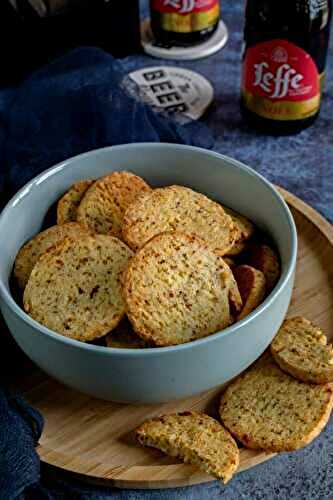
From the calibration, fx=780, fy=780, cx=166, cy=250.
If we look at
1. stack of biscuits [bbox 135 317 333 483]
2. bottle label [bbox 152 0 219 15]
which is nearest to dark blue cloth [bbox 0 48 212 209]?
bottle label [bbox 152 0 219 15]

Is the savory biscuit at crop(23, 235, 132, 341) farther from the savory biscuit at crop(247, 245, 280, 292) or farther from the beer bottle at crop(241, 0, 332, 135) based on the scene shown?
the beer bottle at crop(241, 0, 332, 135)

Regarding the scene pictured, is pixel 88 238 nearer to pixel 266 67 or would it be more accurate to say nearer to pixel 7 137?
pixel 7 137

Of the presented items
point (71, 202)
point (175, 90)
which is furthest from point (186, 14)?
point (71, 202)

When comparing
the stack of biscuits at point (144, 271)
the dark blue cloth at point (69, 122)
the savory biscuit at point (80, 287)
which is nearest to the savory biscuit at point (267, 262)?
the stack of biscuits at point (144, 271)

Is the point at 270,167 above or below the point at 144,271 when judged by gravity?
below

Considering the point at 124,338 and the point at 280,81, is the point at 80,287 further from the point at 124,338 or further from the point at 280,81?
the point at 280,81

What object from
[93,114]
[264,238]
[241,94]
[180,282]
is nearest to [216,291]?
[180,282]
